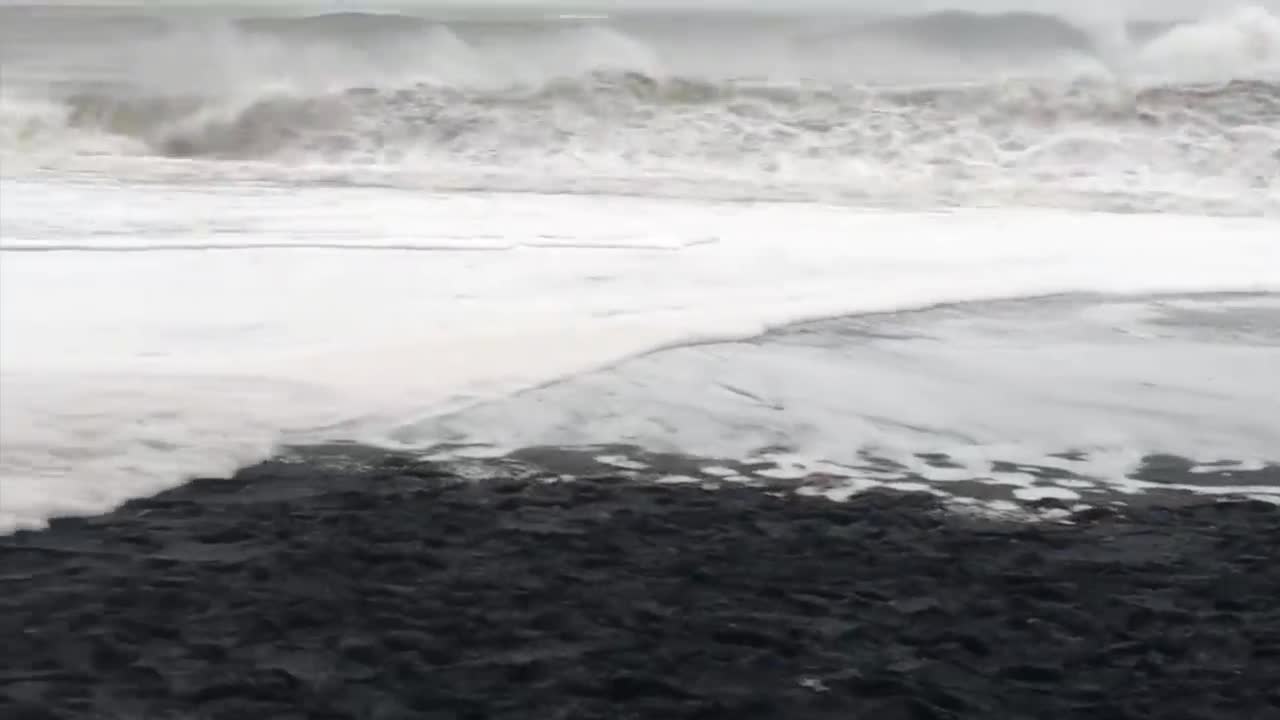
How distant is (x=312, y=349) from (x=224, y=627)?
289 centimetres

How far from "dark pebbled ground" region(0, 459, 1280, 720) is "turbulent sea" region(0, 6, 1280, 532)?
0.44m

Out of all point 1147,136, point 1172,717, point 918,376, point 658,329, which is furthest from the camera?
point 1147,136

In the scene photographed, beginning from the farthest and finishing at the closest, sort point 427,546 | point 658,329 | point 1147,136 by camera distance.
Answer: point 1147,136, point 658,329, point 427,546

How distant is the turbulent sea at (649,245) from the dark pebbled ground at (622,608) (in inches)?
17.2

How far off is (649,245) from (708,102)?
4.92m

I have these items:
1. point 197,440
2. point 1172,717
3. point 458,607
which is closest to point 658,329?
point 197,440

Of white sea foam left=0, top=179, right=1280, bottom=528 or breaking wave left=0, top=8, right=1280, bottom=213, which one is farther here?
breaking wave left=0, top=8, right=1280, bottom=213

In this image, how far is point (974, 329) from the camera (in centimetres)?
711

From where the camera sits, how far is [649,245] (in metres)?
8.84

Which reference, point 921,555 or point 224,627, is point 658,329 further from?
point 224,627

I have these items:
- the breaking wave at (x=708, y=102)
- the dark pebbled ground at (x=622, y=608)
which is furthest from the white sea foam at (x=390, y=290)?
the breaking wave at (x=708, y=102)

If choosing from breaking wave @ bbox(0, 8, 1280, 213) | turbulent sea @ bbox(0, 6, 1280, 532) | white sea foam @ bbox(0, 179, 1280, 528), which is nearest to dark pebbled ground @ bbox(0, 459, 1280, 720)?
turbulent sea @ bbox(0, 6, 1280, 532)

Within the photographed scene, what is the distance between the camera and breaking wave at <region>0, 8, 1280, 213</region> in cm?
1227

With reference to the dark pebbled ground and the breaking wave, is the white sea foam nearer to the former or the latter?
the dark pebbled ground
